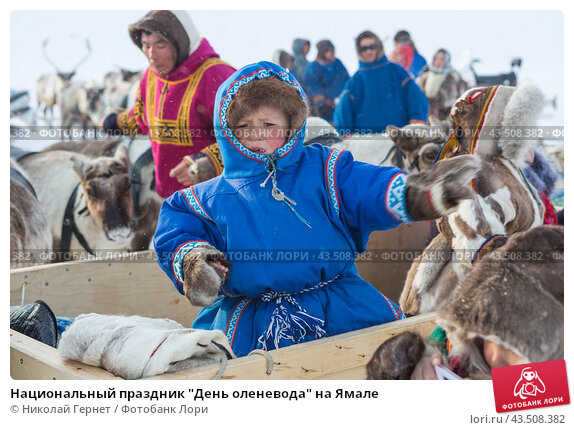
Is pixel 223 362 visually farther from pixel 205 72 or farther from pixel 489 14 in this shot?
pixel 205 72

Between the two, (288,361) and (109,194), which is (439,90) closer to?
(109,194)

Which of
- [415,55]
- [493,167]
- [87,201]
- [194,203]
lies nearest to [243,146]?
[194,203]

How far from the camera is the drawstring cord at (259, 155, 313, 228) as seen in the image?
161 centimetres

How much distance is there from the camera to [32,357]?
1530 millimetres

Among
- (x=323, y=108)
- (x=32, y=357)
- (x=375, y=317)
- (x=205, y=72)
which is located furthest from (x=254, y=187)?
(x=323, y=108)

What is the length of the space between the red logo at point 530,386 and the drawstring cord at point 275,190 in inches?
22.3

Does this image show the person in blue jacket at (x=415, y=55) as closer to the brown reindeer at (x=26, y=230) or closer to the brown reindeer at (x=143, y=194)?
the brown reindeer at (x=143, y=194)

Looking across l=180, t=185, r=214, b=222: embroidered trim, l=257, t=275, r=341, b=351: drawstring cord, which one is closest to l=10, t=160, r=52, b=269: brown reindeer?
l=180, t=185, r=214, b=222: embroidered trim

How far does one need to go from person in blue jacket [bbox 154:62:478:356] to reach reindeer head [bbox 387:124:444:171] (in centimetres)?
109

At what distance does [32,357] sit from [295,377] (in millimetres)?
592

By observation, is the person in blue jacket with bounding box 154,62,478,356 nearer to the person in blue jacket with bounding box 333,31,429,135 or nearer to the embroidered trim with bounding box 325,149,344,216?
the embroidered trim with bounding box 325,149,344,216

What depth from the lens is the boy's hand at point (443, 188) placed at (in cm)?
142

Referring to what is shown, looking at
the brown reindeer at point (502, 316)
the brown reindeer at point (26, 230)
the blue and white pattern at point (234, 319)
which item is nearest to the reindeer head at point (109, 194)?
the brown reindeer at point (26, 230)

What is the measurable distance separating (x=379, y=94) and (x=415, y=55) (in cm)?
44
